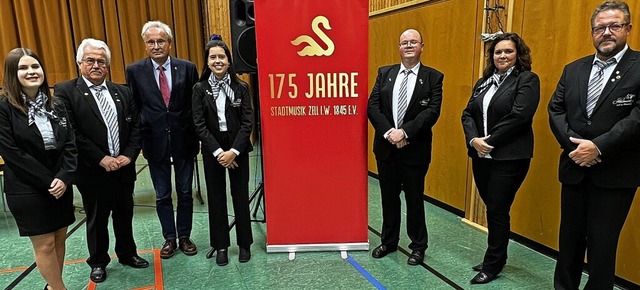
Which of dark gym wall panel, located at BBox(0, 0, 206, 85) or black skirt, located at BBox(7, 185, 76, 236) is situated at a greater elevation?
dark gym wall panel, located at BBox(0, 0, 206, 85)

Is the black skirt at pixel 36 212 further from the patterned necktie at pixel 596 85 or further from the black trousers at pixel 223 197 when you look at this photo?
the patterned necktie at pixel 596 85

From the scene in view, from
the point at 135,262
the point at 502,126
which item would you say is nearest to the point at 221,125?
the point at 135,262

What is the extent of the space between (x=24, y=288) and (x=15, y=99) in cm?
149

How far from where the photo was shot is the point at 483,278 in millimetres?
2748

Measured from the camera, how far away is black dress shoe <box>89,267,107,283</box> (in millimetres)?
2840

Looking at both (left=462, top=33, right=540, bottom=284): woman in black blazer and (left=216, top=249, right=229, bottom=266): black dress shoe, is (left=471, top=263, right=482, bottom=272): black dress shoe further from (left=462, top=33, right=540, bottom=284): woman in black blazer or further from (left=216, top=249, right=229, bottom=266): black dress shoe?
(left=216, top=249, right=229, bottom=266): black dress shoe

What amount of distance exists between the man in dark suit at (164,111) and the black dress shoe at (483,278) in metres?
2.25

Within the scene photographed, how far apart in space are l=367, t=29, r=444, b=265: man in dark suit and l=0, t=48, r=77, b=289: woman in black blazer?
2.02 m

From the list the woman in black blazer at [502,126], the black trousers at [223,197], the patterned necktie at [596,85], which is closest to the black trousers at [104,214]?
the black trousers at [223,197]

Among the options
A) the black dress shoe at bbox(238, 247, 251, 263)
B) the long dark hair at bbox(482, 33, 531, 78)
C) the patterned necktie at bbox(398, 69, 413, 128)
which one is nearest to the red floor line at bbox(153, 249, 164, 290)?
the black dress shoe at bbox(238, 247, 251, 263)

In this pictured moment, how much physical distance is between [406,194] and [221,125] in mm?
1491

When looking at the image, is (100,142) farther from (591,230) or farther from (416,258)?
(591,230)

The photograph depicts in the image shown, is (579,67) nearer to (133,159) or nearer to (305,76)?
(305,76)

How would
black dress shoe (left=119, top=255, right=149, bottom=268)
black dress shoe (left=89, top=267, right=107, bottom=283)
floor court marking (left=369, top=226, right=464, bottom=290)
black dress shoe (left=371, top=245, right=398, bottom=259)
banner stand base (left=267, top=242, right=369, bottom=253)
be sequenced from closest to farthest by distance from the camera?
floor court marking (left=369, top=226, right=464, bottom=290) → black dress shoe (left=89, top=267, right=107, bottom=283) → black dress shoe (left=119, top=255, right=149, bottom=268) → black dress shoe (left=371, top=245, right=398, bottom=259) → banner stand base (left=267, top=242, right=369, bottom=253)
